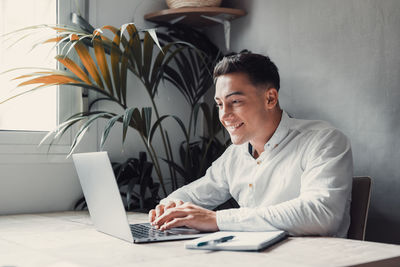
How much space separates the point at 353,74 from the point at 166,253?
154cm

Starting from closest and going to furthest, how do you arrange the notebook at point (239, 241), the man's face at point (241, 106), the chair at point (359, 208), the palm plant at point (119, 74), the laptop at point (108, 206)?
the notebook at point (239, 241) → the laptop at point (108, 206) → the chair at point (359, 208) → the man's face at point (241, 106) → the palm plant at point (119, 74)

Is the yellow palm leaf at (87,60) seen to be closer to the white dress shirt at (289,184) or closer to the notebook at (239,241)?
the white dress shirt at (289,184)

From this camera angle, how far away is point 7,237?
1609 millimetres

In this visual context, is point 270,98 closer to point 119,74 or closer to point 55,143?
point 119,74

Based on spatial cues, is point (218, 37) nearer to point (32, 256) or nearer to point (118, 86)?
point (118, 86)

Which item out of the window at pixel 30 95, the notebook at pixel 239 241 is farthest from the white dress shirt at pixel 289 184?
the window at pixel 30 95

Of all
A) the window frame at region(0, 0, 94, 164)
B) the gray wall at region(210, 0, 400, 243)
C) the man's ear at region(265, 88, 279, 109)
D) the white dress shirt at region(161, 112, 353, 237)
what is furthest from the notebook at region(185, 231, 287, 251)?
the window frame at region(0, 0, 94, 164)

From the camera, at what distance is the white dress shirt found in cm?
156

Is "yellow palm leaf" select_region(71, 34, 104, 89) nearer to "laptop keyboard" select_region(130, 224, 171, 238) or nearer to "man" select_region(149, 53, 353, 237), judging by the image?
"man" select_region(149, 53, 353, 237)

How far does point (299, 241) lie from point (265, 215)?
156 mm

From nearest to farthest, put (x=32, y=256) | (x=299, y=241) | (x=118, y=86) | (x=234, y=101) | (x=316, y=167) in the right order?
1. (x=32, y=256)
2. (x=299, y=241)
3. (x=316, y=167)
4. (x=234, y=101)
5. (x=118, y=86)

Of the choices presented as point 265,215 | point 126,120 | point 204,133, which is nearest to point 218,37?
point 204,133

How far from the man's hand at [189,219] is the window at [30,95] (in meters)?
1.18

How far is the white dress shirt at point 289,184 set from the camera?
5.13 feet
